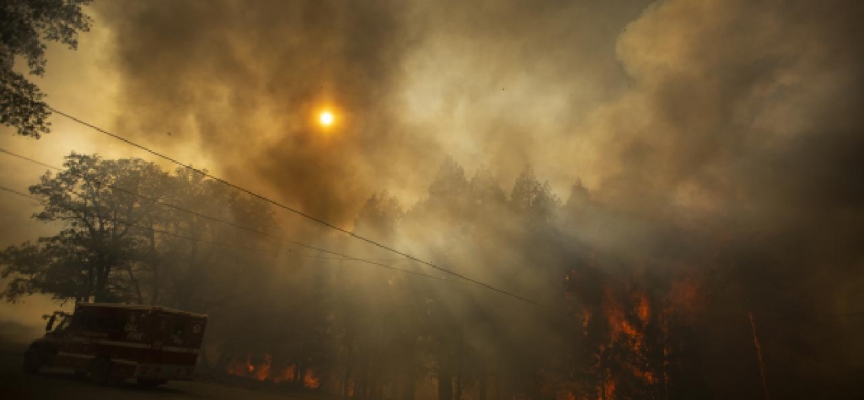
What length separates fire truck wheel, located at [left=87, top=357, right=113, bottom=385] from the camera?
17375mm

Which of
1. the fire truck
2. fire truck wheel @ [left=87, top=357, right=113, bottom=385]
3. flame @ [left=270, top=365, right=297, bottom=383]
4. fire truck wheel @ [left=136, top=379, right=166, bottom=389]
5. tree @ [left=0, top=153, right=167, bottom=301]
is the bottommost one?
flame @ [left=270, top=365, right=297, bottom=383]

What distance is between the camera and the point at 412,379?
36969 mm

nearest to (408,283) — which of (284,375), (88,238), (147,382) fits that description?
(147,382)

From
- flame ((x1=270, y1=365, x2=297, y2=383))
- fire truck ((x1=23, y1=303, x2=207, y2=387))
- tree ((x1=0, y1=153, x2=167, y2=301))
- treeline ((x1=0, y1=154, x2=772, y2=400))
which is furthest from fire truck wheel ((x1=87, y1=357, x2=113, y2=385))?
flame ((x1=270, y1=365, x2=297, y2=383))

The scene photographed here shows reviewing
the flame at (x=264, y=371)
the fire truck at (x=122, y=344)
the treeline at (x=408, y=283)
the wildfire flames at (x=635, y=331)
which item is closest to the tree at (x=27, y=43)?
the fire truck at (x=122, y=344)

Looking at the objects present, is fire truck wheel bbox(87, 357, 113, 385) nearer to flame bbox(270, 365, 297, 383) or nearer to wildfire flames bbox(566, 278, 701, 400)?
wildfire flames bbox(566, 278, 701, 400)

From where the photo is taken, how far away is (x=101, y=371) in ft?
57.3

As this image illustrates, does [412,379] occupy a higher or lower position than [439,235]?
lower

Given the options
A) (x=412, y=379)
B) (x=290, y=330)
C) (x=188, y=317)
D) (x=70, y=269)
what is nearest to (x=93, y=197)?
(x=70, y=269)

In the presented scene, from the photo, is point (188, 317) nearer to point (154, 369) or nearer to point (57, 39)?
point (154, 369)

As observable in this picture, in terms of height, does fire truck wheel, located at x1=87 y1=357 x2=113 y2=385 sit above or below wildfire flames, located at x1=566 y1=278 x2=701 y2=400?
below

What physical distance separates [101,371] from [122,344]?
1.41m

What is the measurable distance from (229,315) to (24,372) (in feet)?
73.9

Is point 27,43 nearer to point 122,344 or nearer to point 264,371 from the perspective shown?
point 122,344
